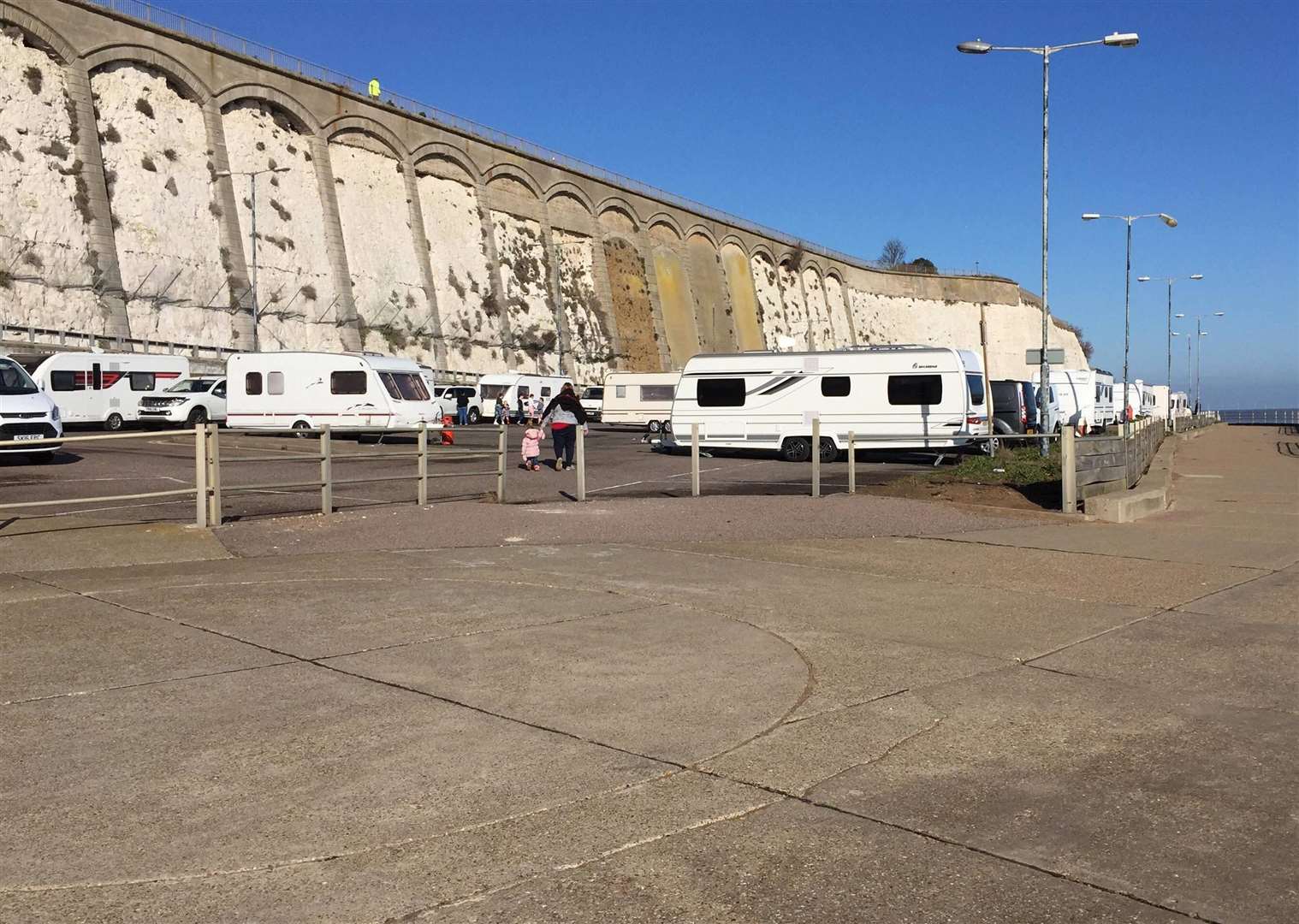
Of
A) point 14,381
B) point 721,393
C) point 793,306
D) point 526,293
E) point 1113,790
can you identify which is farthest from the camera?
point 793,306

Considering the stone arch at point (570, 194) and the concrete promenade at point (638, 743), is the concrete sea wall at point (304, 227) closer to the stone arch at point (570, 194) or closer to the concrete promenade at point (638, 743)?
the stone arch at point (570, 194)

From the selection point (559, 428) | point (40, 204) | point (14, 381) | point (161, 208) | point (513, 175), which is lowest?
point (559, 428)

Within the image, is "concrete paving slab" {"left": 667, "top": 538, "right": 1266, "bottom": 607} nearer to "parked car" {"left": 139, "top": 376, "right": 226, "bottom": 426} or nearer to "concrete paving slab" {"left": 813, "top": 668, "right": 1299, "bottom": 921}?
"concrete paving slab" {"left": 813, "top": 668, "right": 1299, "bottom": 921}

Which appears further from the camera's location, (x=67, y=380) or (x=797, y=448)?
(x=67, y=380)

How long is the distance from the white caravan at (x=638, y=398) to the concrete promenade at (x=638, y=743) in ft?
124

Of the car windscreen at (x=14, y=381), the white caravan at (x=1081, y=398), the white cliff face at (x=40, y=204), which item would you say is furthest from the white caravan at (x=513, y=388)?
the car windscreen at (x=14, y=381)

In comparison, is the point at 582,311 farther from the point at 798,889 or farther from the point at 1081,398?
the point at 798,889

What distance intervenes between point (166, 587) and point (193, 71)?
154ft

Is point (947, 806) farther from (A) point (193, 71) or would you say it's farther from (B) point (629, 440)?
(A) point (193, 71)

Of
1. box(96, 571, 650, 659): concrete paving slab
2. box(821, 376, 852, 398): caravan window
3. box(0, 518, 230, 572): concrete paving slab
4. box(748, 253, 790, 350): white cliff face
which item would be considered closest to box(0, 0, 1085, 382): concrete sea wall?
box(748, 253, 790, 350): white cliff face

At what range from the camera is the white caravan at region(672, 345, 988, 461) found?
28.3m

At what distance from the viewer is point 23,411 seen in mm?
20156

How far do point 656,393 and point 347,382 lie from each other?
18751 mm

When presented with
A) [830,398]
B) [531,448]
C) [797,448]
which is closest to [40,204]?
[531,448]
